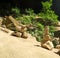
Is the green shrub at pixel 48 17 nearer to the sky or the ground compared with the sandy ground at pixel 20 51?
nearer to the sky

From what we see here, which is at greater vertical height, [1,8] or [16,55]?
[1,8]

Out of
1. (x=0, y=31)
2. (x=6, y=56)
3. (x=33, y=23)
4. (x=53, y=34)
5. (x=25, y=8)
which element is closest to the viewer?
(x=6, y=56)

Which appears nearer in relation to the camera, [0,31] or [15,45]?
[15,45]

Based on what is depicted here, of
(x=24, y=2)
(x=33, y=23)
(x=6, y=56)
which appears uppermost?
(x=24, y=2)

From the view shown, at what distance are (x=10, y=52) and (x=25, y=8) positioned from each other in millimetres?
12905

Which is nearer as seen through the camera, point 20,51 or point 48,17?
point 20,51

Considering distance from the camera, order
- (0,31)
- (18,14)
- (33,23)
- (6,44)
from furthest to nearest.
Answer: (18,14) < (33,23) < (0,31) < (6,44)

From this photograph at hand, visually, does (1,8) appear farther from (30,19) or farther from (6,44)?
(6,44)

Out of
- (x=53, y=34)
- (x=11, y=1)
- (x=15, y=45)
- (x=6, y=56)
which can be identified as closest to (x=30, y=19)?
(x=53, y=34)

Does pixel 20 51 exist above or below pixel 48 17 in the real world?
below

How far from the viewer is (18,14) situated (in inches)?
832

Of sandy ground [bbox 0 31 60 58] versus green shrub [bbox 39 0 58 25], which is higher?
green shrub [bbox 39 0 58 25]

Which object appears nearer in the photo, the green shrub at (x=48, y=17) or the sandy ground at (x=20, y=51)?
the sandy ground at (x=20, y=51)

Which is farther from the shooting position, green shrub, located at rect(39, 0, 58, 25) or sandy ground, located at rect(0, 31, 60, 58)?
green shrub, located at rect(39, 0, 58, 25)
